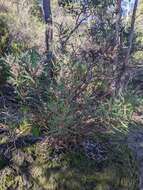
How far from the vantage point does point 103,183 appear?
3303 mm

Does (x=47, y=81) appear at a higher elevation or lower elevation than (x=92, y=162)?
higher

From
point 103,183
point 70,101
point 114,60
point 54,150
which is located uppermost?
point 114,60

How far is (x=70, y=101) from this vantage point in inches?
131

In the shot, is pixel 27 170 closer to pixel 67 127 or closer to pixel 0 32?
pixel 67 127

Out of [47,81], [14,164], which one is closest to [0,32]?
[47,81]

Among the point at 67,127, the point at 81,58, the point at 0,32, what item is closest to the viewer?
the point at 67,127

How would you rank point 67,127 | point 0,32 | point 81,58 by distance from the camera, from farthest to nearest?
point 0,32
point 81,58
point 67,127

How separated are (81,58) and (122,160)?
1.10 metres

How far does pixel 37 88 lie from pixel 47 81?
21 cm

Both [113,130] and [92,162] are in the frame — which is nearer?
[92,162]

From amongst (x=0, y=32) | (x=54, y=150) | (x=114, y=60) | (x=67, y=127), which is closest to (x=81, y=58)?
(x=114, y=60)

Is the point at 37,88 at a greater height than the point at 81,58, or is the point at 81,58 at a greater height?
the point at 81,58

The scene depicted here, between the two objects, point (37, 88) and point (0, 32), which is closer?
point (37, 88)

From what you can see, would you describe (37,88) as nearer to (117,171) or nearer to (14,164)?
(14,164)
